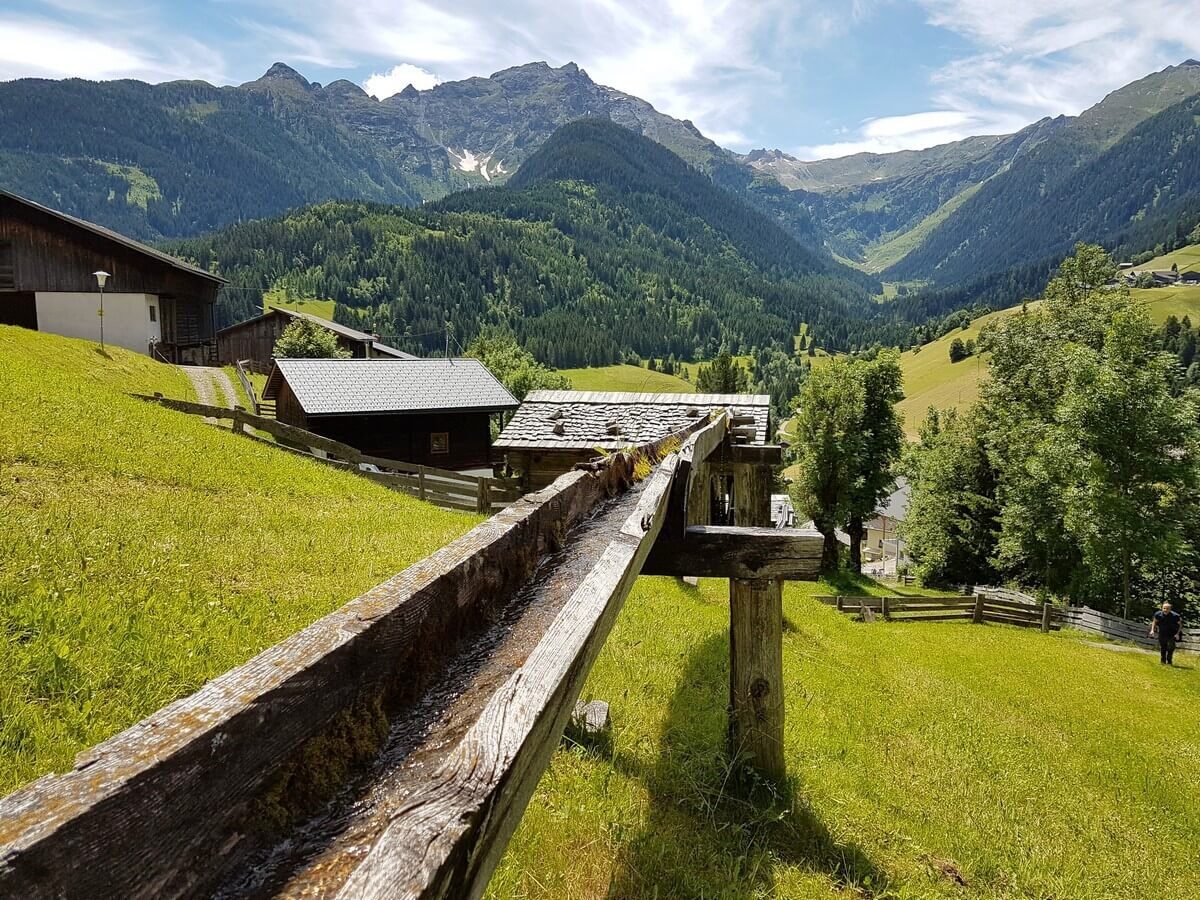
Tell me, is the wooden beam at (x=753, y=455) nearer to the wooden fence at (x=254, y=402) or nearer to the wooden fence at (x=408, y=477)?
the wooden fence at (x=408, y=477)

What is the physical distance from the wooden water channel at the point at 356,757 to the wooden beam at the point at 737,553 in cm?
190

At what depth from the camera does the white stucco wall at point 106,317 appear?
34750mm

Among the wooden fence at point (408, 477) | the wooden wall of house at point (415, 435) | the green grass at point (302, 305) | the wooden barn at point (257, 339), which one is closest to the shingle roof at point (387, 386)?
the wooden wall of house at point (415, 435)

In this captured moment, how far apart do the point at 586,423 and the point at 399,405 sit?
1362 cm

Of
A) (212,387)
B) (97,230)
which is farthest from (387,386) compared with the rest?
(97,230)

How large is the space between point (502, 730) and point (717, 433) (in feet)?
30.8

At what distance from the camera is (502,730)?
173 cm

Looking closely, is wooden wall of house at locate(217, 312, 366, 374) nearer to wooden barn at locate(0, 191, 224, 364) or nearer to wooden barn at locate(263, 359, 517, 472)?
wooden barn at locate(0, 191, 224, 364)

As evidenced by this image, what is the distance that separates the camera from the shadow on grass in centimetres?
425

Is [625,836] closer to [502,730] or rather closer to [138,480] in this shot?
[502,730]

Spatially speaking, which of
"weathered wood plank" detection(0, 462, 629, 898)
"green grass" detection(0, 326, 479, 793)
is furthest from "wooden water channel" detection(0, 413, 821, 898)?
"green grass" detection(0, 326, 479, 793)

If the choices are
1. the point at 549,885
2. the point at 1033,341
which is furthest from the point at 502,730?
the point at 1033,341

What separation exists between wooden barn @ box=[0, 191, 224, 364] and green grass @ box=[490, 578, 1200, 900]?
38.3 meters

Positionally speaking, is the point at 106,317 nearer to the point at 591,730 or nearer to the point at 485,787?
the point at 591,730
